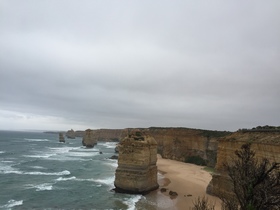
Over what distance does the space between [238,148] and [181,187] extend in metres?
11.6

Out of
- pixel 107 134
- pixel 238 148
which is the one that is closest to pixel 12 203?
pixel 238 148

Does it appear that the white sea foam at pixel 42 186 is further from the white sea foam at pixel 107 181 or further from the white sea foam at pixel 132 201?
the white sea foam at pixel 132 201

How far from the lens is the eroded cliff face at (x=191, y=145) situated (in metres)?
55.5

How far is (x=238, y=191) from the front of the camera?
9.96 m

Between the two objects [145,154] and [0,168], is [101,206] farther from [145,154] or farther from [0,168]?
[0,168]

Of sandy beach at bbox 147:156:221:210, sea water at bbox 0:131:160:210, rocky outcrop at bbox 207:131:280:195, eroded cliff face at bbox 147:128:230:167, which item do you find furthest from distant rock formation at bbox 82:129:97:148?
rocky outcrop at bbox 207:131:280:195

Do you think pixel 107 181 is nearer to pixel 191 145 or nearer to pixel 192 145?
pixel 192 145

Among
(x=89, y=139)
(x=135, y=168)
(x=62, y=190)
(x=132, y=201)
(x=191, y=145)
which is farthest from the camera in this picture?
(x=89, y=139)

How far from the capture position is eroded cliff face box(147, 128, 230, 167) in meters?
55.5

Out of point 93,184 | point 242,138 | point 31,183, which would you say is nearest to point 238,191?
point 242,138

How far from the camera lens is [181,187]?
33.6 m

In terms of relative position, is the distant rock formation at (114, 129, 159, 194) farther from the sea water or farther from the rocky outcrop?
the rocky outcrop

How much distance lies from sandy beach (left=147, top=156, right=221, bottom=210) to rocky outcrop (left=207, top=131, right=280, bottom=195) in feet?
5.25

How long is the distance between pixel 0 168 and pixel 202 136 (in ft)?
127
